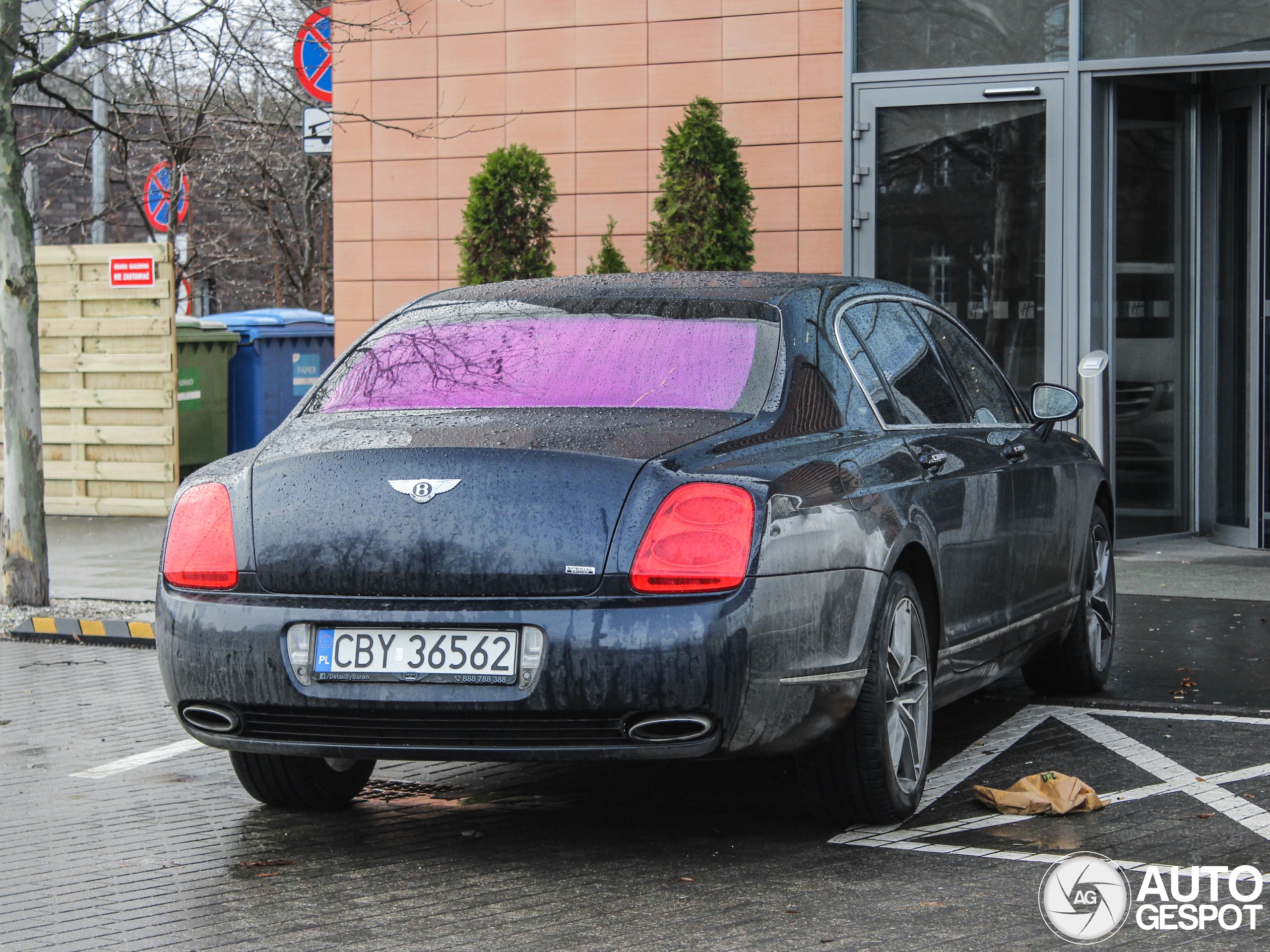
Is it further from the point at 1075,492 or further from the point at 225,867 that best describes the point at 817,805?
the point at 1075,492

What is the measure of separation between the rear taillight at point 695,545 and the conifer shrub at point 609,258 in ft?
29.6

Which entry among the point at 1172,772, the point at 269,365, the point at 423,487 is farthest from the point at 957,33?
the point at 423,487

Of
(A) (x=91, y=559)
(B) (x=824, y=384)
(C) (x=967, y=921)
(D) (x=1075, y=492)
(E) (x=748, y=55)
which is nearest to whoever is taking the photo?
(C) (x=967, y=921)

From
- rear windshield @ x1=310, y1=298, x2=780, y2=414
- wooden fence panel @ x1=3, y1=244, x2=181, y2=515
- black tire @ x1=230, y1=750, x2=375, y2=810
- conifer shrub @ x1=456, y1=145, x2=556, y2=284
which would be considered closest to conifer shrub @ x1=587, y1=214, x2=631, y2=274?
conifer shrub @ x1=456, y1=145, x2=556, y2=284

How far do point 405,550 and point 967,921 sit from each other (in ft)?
5.02

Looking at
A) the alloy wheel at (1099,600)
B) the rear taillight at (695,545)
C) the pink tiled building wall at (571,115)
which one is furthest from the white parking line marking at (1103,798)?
the pink tiled building wall at (571,115)

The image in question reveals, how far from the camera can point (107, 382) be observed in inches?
592

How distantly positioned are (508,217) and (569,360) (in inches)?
348

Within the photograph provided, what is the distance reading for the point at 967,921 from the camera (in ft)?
13.1

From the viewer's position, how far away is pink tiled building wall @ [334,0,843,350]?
43.4 feet

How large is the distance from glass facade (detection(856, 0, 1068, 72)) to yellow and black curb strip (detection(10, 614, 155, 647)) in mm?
6552

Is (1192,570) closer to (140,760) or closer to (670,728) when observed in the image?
(140,760)

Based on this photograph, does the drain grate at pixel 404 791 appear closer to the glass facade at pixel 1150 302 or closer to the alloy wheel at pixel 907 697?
the alloy wheel at pixel 907 697

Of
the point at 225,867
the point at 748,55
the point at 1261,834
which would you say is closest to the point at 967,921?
the point at 1261,834
